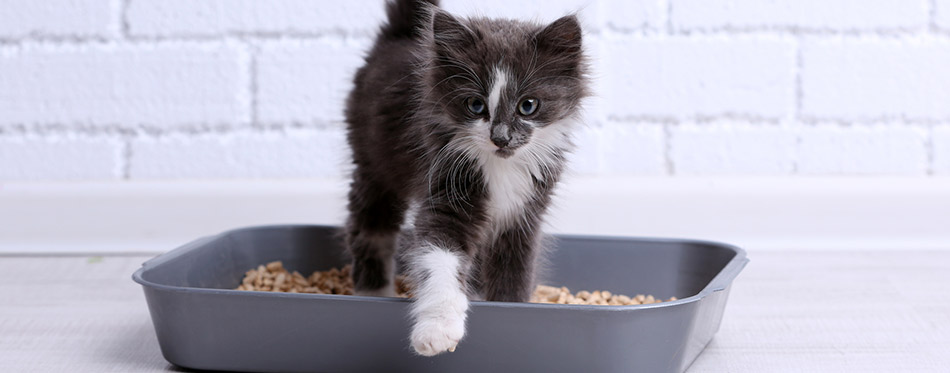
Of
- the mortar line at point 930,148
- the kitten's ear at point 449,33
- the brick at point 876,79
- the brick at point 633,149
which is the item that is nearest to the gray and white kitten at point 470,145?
the kitten's ear at point 449,33

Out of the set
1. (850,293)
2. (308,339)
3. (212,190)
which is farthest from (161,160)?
(850,293)

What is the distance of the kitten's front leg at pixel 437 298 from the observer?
0.88 metres

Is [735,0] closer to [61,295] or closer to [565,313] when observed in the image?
[565,313]

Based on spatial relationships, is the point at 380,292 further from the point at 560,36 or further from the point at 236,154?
the point at 236,154

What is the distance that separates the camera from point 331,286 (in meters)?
1.43

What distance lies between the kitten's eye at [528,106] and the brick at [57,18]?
117 centimetres

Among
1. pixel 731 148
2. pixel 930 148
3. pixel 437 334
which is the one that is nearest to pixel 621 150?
pixel 731 148

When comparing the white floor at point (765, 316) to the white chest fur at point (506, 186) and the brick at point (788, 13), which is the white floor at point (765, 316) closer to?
the white chest fur at point (506, 186)

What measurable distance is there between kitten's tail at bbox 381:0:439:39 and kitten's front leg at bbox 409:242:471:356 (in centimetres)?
39

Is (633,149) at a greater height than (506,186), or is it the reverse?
(506,186)

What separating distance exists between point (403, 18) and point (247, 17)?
0.65m

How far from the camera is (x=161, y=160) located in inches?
73.2

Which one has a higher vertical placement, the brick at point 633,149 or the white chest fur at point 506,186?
the white chest fur at point 506,186

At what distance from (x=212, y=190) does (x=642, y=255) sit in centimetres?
91
